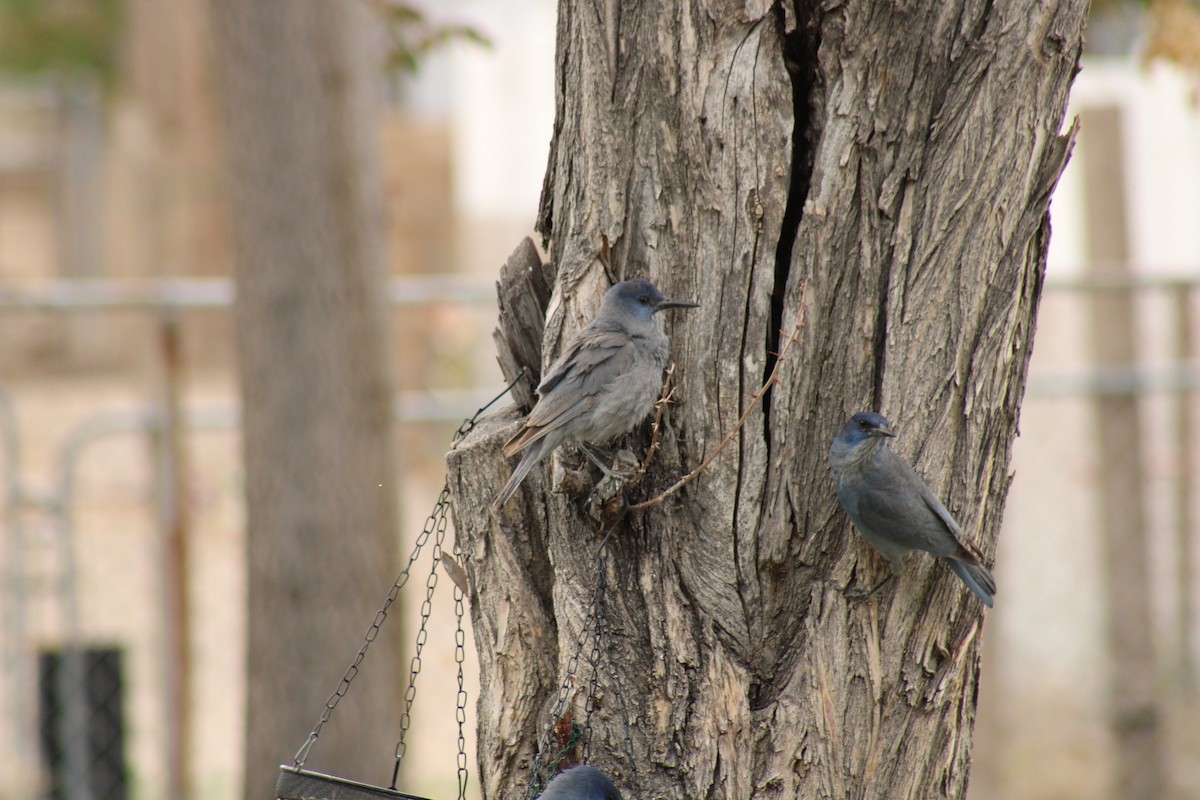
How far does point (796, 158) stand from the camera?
3.00m

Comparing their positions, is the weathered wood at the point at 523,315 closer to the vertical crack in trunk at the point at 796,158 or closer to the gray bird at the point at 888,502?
the vertical crack in trunk at the point at 796,158

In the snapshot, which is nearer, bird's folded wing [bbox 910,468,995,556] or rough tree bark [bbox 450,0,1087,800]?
bird's folded wing [bbox 910,468,995,556]

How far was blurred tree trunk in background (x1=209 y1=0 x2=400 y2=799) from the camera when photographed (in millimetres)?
5207

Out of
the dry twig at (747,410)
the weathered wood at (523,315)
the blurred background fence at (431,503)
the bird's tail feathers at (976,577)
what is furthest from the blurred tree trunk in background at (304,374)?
the bird's tail feathers at (976,577)

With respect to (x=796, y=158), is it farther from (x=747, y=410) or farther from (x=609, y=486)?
(x=609, y=486)

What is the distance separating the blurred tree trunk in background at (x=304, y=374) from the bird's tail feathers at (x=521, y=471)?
237 cm

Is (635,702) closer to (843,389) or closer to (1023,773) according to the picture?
(843,389)

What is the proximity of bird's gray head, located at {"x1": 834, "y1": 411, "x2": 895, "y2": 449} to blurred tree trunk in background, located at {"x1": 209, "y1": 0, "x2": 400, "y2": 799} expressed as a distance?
3.05 meters

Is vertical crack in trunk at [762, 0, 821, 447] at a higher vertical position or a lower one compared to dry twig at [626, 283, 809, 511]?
higher

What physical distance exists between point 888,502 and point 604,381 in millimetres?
751

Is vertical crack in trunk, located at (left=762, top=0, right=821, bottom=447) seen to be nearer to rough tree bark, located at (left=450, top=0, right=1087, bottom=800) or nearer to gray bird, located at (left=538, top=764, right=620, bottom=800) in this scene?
rough tree bark, located at (left=450, top=0, right=1087, bottom=800)

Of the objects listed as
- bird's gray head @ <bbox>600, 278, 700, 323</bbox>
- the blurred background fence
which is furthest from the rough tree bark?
the blurred background fence

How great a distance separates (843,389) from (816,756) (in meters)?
0.88

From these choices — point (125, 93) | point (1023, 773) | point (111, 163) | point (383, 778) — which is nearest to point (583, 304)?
point (383, 778)
